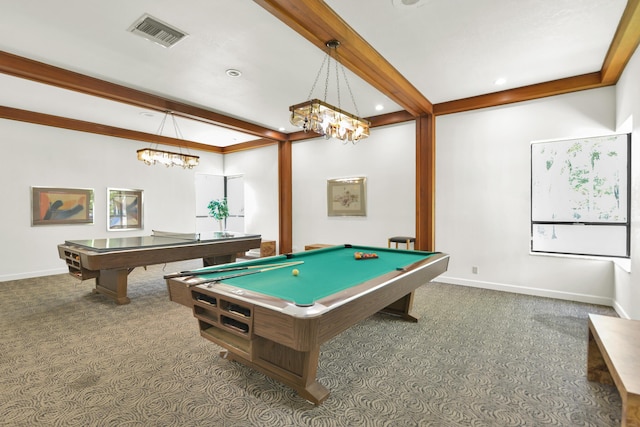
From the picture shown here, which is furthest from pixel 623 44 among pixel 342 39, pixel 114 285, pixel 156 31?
pixel 114 285

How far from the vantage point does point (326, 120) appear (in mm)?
2963

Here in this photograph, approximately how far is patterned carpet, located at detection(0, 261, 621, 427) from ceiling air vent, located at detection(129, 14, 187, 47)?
2.94 metres

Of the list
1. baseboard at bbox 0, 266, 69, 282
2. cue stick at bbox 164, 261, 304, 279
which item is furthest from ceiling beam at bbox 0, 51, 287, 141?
baseboard at bbox 0, 266, 69, 282

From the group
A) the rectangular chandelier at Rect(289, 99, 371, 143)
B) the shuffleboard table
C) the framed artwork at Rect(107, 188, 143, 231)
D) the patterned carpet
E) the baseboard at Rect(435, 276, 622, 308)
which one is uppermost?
the rectangular chandelier at Rect(289, 99, 371, 143)

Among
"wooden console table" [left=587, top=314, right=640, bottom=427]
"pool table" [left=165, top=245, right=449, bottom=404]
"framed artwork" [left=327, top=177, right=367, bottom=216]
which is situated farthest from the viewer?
"framed artwork" [left=327, top=177, right=367, bottom=216]

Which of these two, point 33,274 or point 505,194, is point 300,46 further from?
point 33,274

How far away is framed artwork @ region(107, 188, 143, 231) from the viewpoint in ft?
21.1

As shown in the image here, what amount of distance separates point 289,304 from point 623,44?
3988mm

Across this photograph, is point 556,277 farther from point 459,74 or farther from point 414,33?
point 414,33

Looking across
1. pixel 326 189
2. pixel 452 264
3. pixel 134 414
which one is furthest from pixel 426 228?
pixel 134 414

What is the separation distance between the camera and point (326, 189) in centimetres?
659

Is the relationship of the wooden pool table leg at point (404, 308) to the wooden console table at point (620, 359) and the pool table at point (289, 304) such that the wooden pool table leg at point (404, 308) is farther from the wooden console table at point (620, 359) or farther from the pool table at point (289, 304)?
the wooden console table at point (620, 359)

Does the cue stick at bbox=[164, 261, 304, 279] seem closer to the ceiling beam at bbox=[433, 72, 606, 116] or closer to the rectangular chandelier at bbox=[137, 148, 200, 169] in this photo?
the rectangular chandelier at bbox=[137, 148, 200, 169]

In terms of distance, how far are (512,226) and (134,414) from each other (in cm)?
485
